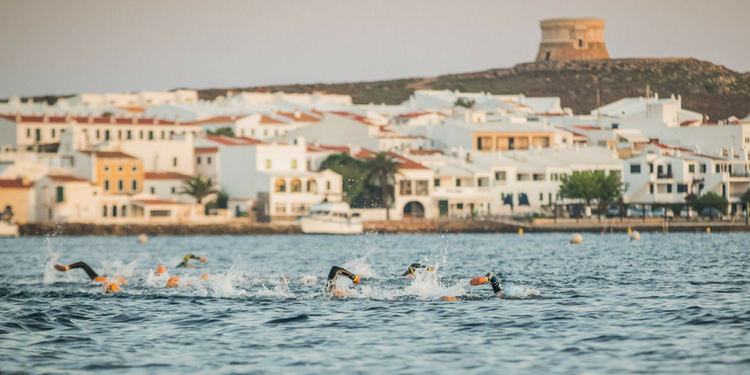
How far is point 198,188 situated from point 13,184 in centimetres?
1498

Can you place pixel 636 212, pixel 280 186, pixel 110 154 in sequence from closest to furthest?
1. pixel 280 186
2. pixel 110 154
3. pixel 636 212

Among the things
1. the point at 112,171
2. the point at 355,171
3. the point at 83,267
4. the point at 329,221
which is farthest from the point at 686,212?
the point at 83,267

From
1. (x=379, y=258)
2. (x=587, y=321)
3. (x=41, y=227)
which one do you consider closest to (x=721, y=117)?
(x=41, y=227)

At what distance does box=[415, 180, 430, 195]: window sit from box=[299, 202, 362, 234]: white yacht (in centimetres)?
947

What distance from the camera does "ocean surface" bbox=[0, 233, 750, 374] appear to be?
21375mm

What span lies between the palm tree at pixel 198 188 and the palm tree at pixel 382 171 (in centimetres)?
1359

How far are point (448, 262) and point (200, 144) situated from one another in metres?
62.0

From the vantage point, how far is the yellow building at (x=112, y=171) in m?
99.3

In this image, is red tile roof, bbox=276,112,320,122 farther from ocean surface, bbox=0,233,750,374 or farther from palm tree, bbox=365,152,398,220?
ocean surface, bbox=0,233,750,374

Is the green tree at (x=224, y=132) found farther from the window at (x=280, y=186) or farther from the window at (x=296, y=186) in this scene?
the window at (x=280, y=186)

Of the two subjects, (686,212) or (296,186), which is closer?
(296,186)

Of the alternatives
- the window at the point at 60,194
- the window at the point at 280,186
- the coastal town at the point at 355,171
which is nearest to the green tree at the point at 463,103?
the coastal town at the point at 355,171

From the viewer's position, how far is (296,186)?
329 feet

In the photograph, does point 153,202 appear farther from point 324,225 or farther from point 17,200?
point 324,225
